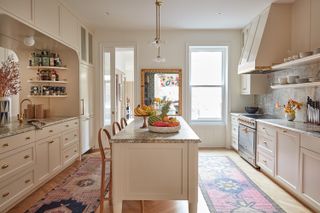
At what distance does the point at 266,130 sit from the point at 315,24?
5.57 ft

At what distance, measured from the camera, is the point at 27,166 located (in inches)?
113

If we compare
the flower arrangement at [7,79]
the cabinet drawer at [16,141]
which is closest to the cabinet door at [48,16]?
the flower arrangement at [7,79]

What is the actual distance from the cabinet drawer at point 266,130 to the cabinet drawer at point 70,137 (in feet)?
10.9

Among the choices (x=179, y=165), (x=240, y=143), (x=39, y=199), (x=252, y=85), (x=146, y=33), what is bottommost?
(x=39, y=199)

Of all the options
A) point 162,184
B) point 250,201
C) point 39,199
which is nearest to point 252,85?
point 250,201

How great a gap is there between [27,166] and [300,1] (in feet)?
15.6

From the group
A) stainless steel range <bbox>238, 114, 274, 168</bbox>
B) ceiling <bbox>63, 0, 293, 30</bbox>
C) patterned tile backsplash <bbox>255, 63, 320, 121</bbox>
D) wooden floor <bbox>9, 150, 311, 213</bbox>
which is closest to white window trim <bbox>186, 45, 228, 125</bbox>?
ceiling <bbox>63, 0, 293, 30</bbox>

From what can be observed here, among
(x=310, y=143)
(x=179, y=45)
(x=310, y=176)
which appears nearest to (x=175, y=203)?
(x=310, y=176)

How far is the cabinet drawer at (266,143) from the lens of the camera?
11.4 feet

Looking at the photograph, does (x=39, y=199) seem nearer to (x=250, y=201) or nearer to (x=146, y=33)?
(x=250, y=201)

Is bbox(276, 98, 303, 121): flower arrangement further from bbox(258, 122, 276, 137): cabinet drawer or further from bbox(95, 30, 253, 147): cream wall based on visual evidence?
bbox(95, 30, 253, 147): cream wall

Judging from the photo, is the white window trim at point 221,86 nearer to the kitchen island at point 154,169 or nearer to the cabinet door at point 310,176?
the cabinet door at point 310,176

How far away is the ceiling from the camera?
12.8 feet

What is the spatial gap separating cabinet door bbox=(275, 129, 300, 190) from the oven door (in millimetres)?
805
